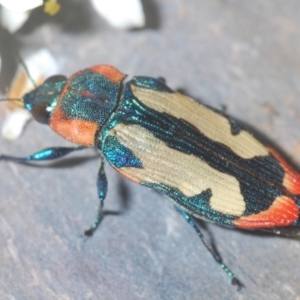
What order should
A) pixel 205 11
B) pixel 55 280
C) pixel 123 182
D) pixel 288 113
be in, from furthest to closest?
pixel 205 11 < pixel 288 113 < pixel 123 182 < pixel 55 280

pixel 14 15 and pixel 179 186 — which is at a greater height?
pixel 14 15

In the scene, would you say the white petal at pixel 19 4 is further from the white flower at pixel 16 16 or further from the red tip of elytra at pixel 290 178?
the red tip of elytra at pixel 290 178

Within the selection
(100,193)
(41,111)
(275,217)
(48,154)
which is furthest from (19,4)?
(275,217)

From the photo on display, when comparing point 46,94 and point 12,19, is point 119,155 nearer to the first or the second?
point 46,94

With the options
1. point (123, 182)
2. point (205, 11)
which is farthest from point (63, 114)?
point (205, 11)

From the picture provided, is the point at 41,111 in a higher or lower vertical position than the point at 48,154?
higher

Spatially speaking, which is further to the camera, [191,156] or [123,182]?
[123,182]

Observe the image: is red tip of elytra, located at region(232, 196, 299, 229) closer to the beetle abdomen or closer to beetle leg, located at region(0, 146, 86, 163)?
the beetle abdomen

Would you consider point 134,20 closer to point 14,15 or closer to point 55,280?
point 14,15
